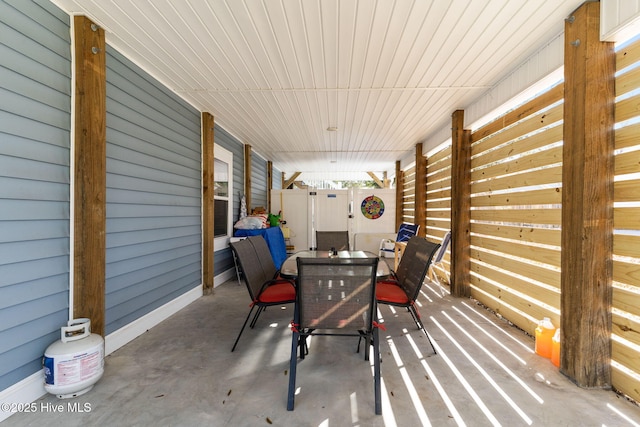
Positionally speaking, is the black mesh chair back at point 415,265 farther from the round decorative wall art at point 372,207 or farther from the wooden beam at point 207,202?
the round decorative wall art at point 372,207

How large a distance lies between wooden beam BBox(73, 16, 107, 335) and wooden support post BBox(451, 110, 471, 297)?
4.12 metres

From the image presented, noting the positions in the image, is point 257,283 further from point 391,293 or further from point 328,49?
point 328,49

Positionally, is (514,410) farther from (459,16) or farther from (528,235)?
(459,16)

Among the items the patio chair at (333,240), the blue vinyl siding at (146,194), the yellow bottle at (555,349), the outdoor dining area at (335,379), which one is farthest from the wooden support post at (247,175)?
the yellow bottle at (555,349)

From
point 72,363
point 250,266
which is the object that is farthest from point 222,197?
point 72,363

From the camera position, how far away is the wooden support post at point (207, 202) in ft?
13.6

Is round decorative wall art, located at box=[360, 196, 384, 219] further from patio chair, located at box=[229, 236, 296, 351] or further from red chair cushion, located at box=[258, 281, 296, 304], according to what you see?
red chair cushion, located at box=[258, 281, 296, 304]

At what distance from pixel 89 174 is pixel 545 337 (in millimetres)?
3994

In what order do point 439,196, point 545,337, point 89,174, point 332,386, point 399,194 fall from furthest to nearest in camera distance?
point 399,194 < point 439,196 < point 545,337 < point 89,174 < point 332,386

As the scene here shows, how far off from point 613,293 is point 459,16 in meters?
2.26

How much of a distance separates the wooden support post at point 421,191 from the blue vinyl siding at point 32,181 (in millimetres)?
5611

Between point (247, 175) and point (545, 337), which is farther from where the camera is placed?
point (247, 175)

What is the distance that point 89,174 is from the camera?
2.16m

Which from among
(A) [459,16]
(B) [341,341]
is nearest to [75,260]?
(B) [341,341]
